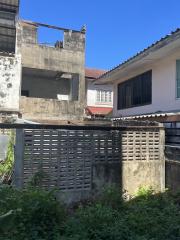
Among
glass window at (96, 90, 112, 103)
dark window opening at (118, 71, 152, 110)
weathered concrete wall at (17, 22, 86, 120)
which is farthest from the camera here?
glass window at (96, 90, 112, 103)

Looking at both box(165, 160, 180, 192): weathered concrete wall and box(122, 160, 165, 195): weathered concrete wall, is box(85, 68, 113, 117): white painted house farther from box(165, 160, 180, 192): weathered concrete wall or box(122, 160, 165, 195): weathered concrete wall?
box(165, 160, 180, 192): weathered concrete wall

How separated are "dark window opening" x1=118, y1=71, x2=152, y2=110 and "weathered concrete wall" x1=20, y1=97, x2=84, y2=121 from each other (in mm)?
6305

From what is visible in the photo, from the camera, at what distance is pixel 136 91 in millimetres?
15672

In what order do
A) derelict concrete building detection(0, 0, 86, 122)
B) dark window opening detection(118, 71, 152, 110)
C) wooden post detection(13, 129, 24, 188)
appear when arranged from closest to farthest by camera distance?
wooden post detection(13, 129, 24, 188) < dark window opening detection(118, 71, 152, 110) < derelict concrete building detection(0, 0, 86, 122)

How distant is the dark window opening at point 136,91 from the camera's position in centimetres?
1441

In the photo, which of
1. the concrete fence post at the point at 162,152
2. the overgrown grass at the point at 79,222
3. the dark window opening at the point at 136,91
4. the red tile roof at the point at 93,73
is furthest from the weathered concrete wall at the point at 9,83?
the overgrown grass at the point at 79,222

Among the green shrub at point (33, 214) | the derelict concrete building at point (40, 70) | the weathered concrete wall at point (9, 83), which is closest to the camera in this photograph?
the green shrub at point (33, 214)

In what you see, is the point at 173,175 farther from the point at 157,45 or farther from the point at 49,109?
the point at 49,109

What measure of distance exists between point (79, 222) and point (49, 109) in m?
17.4

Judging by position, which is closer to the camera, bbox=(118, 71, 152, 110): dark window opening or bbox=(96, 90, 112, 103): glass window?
bbox=(118, 71, 152, 110): dark window opening

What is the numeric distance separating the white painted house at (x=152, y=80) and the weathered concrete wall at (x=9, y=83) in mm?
6136

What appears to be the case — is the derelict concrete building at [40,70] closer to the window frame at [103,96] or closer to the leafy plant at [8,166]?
the window frame at [103,96]

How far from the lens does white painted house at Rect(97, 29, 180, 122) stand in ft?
38.8

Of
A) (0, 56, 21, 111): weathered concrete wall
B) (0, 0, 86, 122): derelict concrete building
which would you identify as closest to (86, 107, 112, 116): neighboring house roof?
(0, 0, 86, 122): derelict concrete building
